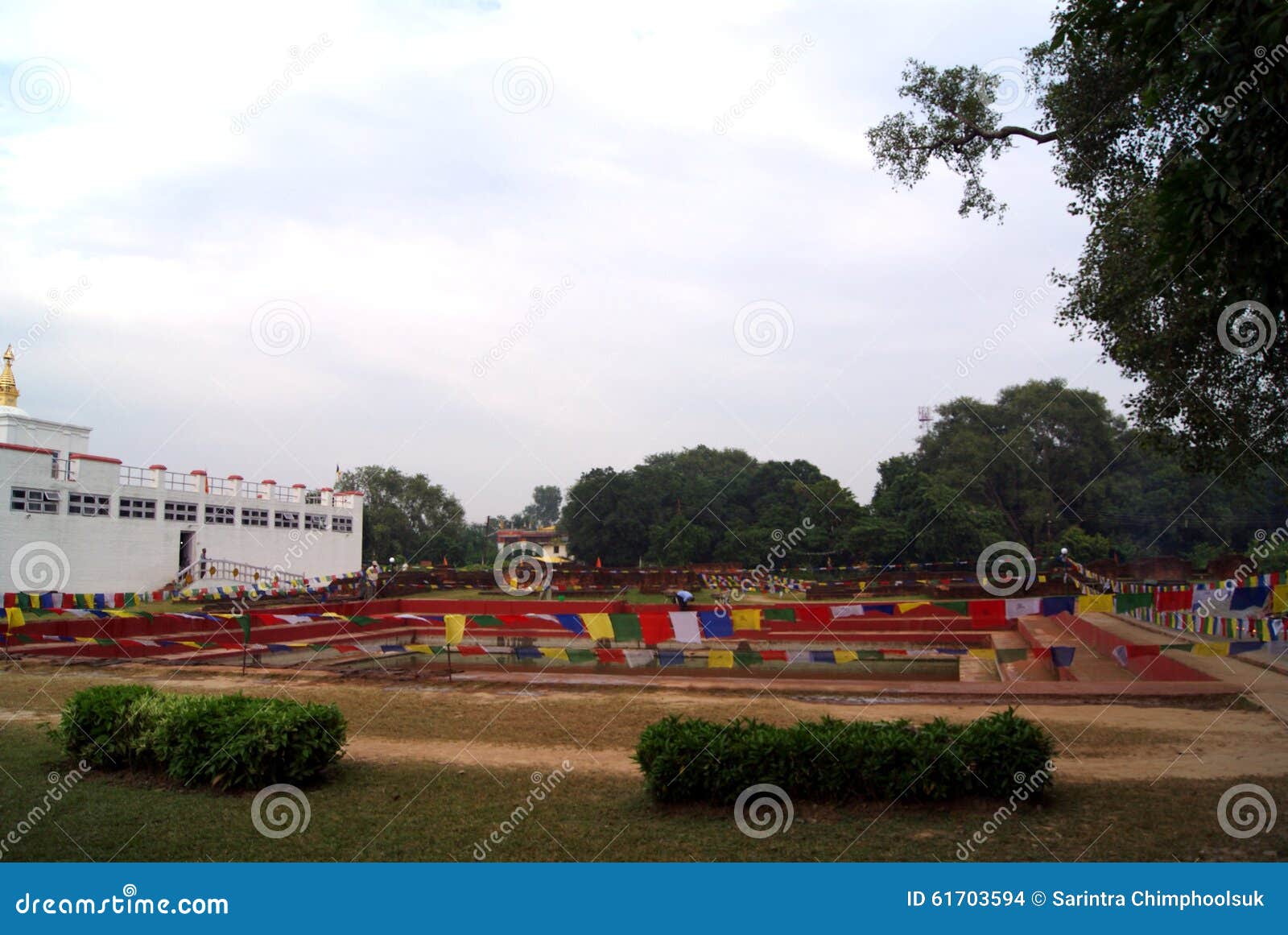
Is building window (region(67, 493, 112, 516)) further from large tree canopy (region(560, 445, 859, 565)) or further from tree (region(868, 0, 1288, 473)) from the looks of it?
tree (region(868, 0, 1288, 473))

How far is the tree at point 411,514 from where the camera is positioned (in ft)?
160

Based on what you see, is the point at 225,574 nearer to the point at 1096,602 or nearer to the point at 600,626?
the point at 600,626

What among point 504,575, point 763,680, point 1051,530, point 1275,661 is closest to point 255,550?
point 504,575

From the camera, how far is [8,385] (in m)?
28.5

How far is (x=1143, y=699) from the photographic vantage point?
10031 mm

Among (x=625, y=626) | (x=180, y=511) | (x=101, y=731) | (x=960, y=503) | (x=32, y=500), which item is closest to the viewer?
(x=101, y=731)

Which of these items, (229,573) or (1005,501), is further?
(1005,501)

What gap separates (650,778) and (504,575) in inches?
1180

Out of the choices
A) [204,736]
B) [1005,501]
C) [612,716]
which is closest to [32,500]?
[612,716]

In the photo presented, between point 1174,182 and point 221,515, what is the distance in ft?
111

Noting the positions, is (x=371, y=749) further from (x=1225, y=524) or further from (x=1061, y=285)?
(x=1225, y=524)

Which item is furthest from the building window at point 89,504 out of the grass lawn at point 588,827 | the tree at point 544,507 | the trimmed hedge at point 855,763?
the tree at point 544,507

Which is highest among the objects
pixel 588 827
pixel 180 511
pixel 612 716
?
pixel 180 511

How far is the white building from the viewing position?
83.9 ft
